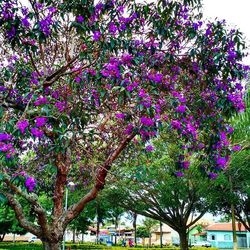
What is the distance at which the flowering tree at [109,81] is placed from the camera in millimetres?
4648

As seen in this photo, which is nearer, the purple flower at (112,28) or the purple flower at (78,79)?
the purple flower at (112,28)

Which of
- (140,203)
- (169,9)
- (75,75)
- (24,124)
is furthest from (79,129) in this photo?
(140,203)

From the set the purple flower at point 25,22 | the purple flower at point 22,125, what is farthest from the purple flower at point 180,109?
the purple flower at point 25,22

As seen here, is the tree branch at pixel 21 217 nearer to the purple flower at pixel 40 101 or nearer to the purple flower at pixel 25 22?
the purple flower at pixel 40 101

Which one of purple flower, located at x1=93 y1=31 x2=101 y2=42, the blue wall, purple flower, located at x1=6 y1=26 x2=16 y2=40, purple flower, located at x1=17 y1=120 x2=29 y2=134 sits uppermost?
purple flower, located at x1=93 y1=31 x2=101 y2=42

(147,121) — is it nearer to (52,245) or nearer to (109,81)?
(109,81)

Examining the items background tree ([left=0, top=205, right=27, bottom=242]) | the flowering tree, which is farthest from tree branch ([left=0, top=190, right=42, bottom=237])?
background tree ([left=0, top=205, right=27, bottom=242])

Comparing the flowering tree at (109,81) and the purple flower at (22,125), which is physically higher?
the flowering tree at (109,81)

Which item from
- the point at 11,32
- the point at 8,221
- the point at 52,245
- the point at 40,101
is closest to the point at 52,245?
the point at 52,245

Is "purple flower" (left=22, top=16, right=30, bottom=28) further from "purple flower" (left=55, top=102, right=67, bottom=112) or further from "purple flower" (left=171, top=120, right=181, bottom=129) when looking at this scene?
"purple flower" (left=171, top=120, right=181, bottom=129)

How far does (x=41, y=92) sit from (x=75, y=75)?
37.5 inches

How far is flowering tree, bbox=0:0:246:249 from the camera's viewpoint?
4648 millimetres

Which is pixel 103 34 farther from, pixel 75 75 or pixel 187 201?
pixel 187 201

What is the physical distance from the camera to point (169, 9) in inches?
198
